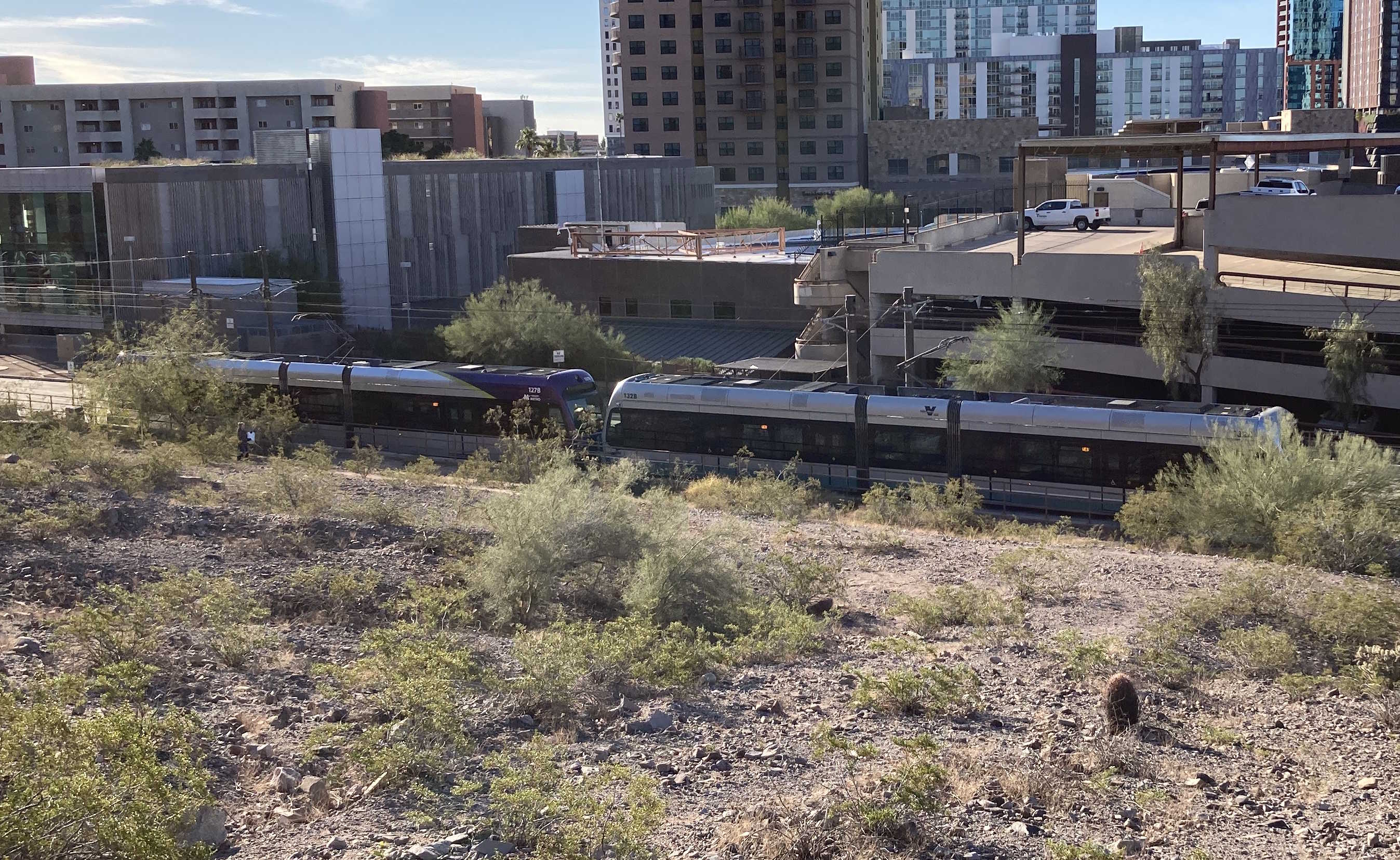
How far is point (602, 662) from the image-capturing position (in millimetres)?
12836

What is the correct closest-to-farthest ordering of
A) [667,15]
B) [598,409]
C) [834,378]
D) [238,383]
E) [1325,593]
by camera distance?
1. [1325,593]
2. [598,409]
3. [238,383]
4. [834,378]
5. [667,15]

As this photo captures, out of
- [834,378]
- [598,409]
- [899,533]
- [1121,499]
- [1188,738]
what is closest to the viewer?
[1188,738]

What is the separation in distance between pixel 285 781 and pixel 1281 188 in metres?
50.2

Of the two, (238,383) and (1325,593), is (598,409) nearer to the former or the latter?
(238,383)

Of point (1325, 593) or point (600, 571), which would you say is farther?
point (600, 571)

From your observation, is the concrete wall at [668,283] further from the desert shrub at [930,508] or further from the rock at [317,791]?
the rock at [317,791]

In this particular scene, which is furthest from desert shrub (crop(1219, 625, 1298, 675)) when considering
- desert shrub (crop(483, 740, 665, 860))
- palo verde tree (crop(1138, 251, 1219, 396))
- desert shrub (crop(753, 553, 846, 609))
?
palo verde tree (crop(1138, 251, 1219, 396))

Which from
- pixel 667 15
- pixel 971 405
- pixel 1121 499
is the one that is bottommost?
pixel 1121 499

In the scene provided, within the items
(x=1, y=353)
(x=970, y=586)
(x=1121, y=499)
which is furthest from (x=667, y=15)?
(x=970, y=586)

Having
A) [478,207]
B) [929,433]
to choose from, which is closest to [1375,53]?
[478,207]

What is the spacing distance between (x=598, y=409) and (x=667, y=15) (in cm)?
7340

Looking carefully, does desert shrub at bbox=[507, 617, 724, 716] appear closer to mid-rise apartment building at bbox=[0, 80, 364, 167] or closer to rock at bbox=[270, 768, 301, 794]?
rock at bbox=[270, 768, 301, 794]

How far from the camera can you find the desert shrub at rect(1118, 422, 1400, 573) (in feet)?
57.3

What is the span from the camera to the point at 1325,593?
15.0 meters
